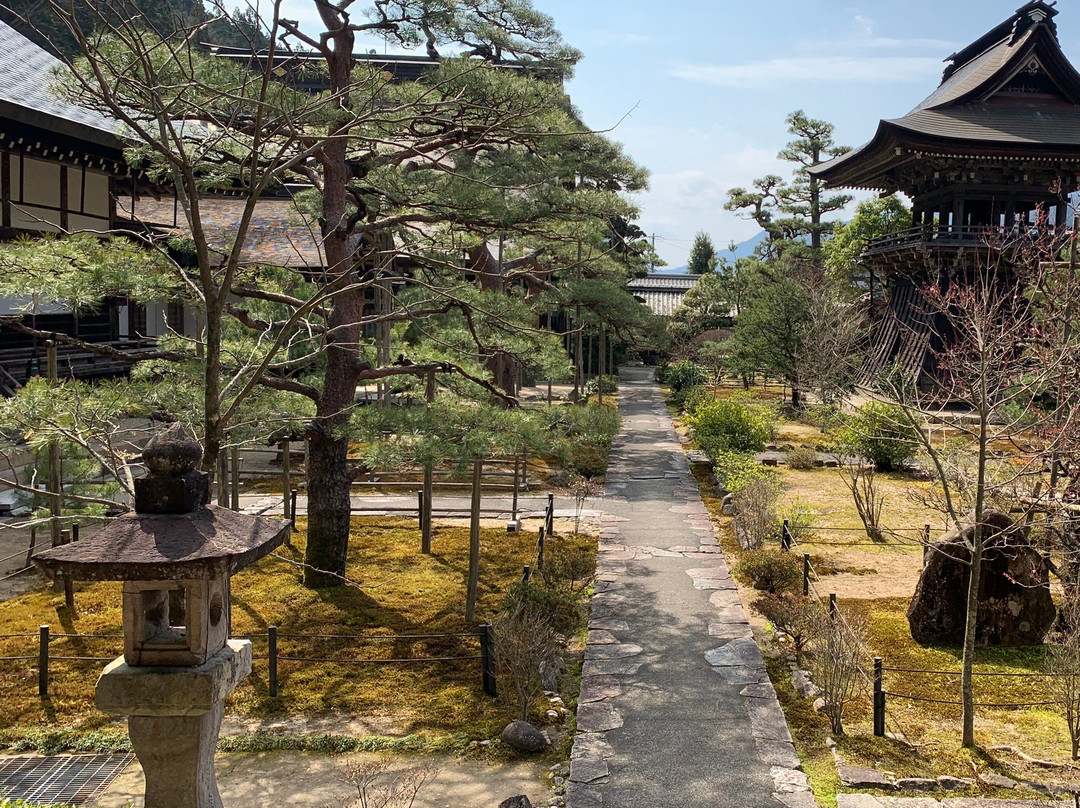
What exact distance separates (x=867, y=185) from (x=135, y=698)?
3095cm

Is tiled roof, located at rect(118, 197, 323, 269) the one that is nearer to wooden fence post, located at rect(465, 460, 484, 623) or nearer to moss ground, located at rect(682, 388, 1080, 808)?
wooden fence post, located at rect(465, 460, 484, 623)

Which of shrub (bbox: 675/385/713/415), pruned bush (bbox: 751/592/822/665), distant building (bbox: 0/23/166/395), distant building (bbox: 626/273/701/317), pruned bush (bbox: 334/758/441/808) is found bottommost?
pruned bush (bbox: 334/758/441/808)

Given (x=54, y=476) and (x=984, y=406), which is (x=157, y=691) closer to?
(x=54, y=476)

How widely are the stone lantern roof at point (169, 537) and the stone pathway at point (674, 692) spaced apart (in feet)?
10.2

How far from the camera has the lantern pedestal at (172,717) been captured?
468 centimetres

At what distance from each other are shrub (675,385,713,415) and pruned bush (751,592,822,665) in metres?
14.6

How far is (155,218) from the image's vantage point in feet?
75.0

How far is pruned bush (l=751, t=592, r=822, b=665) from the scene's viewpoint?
8.91 m

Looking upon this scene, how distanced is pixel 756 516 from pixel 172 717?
9.19 m

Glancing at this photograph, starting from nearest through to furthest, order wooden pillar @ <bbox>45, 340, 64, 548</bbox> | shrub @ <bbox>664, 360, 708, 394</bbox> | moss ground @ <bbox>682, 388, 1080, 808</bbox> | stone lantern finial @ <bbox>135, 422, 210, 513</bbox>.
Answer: stone lantern finial @ <bbox>135, 422, 210, 513</bbox> → moss ground @ <bbox>682, 388, 1080, 808</bbox> → wooden pillar @ <bbox>45, 340, 64, 548</bbox> → shrub @ <bbox>664, 360, 708, 394</bbox>

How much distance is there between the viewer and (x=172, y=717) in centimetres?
482

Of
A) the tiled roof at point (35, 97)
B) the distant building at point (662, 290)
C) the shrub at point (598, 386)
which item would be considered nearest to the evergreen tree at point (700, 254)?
the distant building at point (662, 290)

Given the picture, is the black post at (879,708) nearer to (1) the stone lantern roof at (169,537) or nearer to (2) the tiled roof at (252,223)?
(1) the stone lantern roof at (169,537)

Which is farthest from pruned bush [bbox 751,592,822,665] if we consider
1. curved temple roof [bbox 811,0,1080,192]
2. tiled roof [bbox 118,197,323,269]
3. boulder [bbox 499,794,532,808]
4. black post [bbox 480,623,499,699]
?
curved temple roof [bbox 811,0,1080,192]
